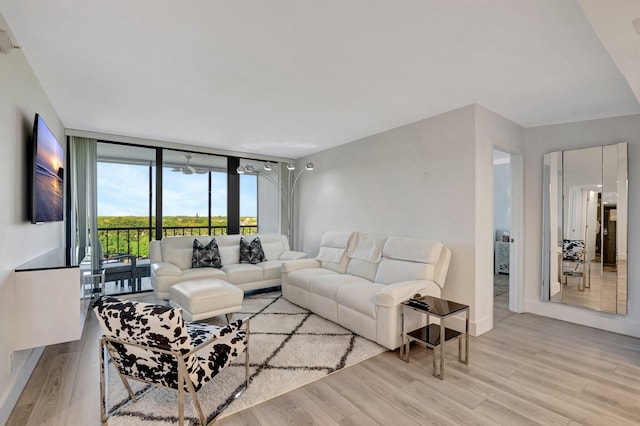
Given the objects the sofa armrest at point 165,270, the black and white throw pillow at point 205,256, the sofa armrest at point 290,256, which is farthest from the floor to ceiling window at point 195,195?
the sofa armrest at point 165,270

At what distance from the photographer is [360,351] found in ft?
9.34

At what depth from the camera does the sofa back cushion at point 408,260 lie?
11.0 feet

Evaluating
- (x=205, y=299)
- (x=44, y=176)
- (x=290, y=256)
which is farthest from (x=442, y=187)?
(x=44, y=176)

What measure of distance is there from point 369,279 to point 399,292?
3.47 ft

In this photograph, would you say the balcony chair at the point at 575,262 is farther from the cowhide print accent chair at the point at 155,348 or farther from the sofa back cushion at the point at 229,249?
the sofa back cushion at the point at 229,249

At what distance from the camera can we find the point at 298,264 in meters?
4.53

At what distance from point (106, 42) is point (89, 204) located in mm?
3282

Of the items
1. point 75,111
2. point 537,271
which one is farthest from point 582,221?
point 75,111

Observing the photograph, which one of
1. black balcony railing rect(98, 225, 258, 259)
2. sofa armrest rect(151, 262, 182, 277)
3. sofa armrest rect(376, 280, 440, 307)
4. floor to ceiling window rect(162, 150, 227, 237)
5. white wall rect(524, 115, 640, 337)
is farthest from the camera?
floor to ceiling window rect(162, 150, 227, 237)

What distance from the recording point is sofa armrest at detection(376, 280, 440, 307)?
282cm

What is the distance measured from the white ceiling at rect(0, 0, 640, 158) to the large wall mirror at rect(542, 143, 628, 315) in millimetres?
552

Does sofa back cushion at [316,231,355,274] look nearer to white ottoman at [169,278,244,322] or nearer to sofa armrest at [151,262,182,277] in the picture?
white ottoman at [169,278,244,322]

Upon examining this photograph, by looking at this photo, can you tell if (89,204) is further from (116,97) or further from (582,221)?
(582,221)

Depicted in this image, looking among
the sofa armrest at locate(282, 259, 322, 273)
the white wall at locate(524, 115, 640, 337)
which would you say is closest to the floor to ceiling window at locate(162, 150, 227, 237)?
the sofa armrest at locate(282, 259, 322, 273)
